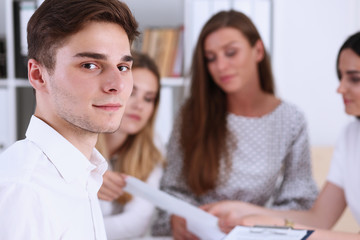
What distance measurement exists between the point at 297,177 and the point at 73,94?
1.20 meters

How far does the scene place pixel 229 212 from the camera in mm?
1387

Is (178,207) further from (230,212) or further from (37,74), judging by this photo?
(37,74)

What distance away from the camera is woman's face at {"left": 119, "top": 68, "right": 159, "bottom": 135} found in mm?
1851

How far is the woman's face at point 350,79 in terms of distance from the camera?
1448 mm

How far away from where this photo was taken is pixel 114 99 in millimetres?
786

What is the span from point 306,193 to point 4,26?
5.85 feet

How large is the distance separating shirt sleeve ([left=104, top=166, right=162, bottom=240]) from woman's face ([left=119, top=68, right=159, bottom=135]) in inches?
8.8

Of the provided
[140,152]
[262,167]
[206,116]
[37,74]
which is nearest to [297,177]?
[262,167]

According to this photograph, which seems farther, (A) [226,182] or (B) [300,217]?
(A) [226,182]

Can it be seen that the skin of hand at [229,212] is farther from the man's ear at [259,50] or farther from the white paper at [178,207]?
the man's ear at [259,50]

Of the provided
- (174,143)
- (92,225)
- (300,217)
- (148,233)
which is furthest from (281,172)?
(92,225)

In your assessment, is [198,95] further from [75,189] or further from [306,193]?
[75,189]

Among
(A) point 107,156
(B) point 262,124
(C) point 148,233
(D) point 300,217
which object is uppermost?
(B) point 262,124

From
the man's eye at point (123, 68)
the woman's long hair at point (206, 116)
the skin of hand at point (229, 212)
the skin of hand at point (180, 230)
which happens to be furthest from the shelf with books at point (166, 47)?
the man's eye at point (123, 68)
